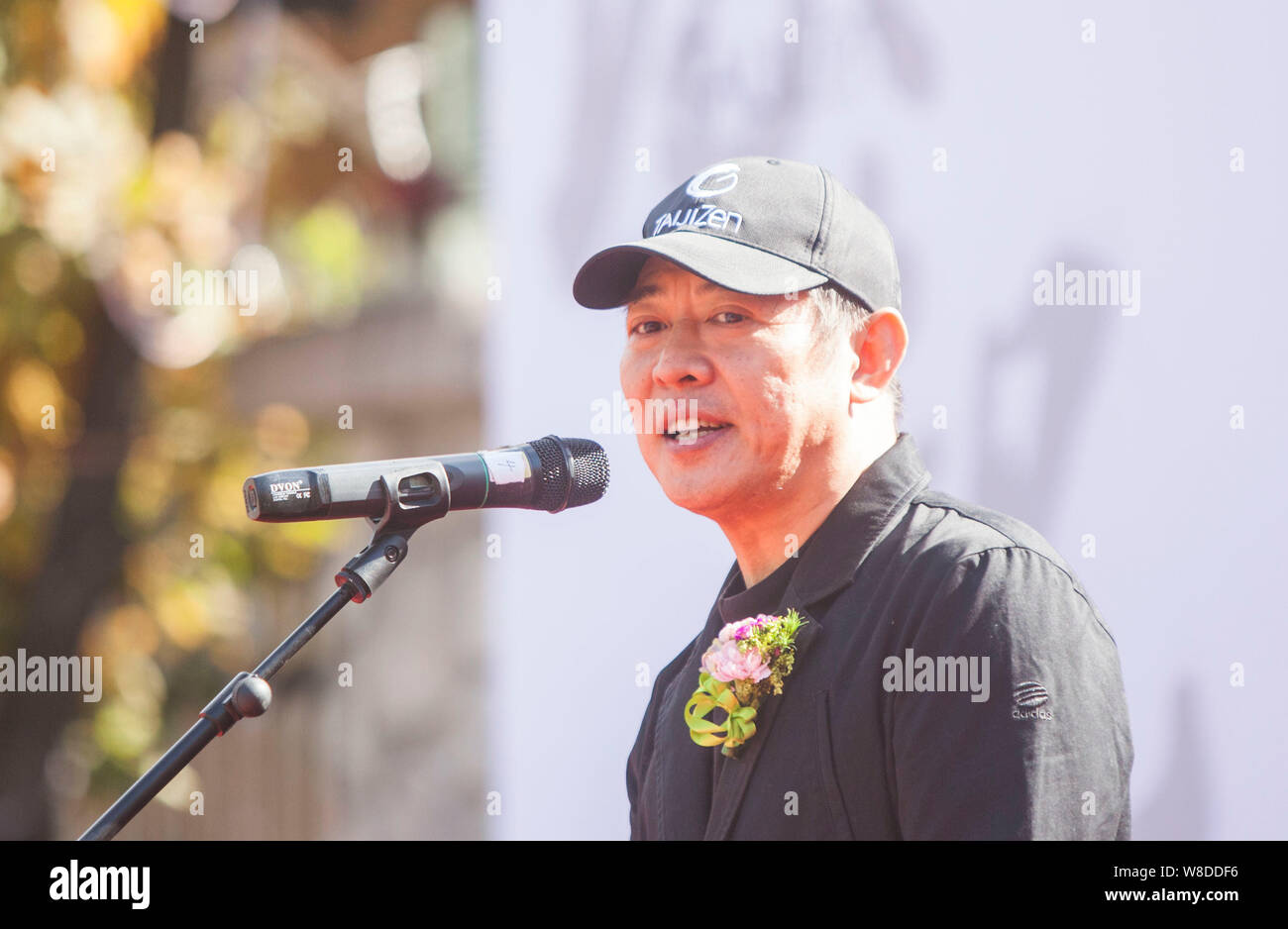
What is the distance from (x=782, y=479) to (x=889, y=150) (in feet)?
3.18

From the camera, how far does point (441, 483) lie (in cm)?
208

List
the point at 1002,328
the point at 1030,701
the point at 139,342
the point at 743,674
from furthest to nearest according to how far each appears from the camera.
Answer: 1. the point at 139,342
2. the point at 1002,328
3. the point at 743,674
4. the point at 1030,701

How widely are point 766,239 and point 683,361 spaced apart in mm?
249

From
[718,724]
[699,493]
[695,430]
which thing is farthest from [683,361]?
[718,724]

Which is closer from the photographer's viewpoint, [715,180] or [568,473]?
[568,473]

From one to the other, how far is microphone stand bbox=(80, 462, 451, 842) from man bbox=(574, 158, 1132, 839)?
49 centimetres

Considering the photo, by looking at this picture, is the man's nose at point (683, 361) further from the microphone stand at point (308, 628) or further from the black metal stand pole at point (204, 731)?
the black metal stand pole at point (204, 731)

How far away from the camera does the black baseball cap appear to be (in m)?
2.32

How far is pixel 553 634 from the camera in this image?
10.1 feet

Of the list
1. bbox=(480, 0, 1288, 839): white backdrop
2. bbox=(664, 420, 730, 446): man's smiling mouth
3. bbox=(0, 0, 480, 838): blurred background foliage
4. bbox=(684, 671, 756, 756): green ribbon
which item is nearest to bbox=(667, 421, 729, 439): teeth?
bbox=(664, 420, 730, 446): man's smiling mouth

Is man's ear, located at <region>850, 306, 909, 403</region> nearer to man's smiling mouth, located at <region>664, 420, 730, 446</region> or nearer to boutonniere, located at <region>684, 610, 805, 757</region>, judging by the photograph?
man's smiling mouth, located at <region>664, 420, 730, 446</region>

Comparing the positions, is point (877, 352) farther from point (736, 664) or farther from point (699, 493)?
point (736, 664)
